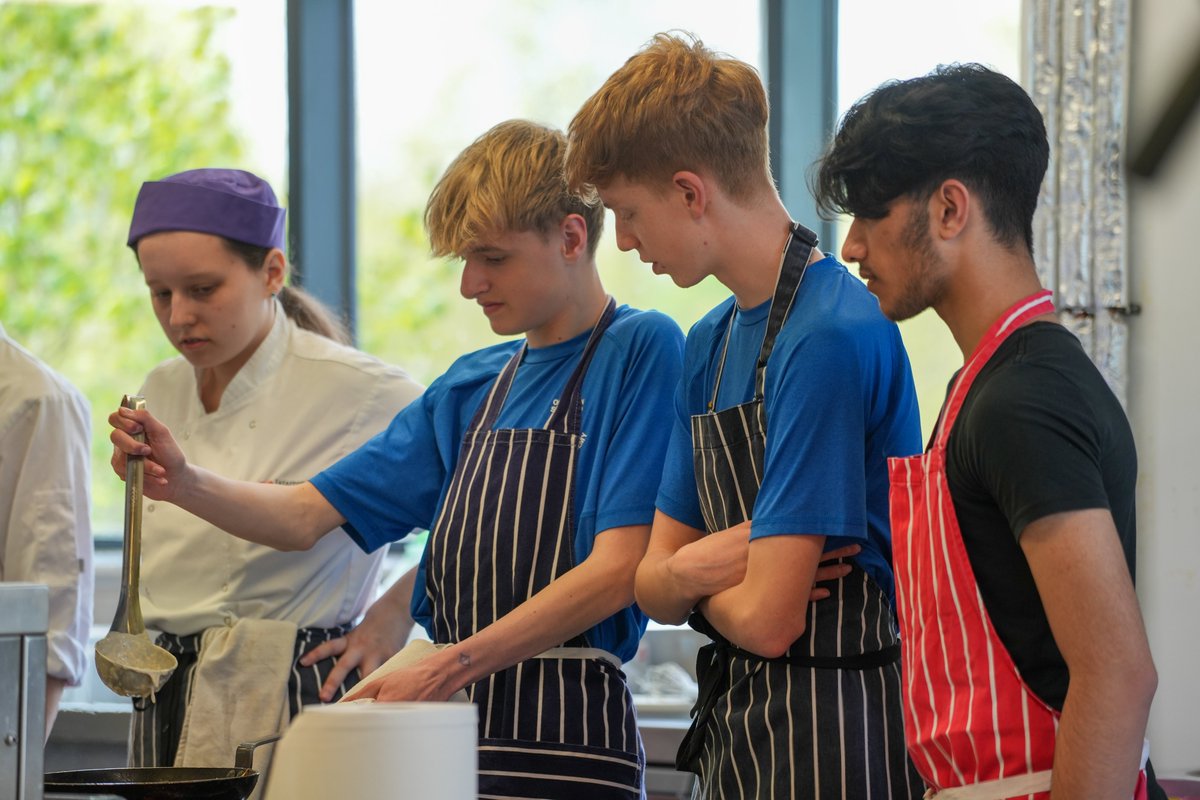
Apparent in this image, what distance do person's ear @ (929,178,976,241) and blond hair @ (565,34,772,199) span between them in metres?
0.29

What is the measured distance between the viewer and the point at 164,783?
110 cm

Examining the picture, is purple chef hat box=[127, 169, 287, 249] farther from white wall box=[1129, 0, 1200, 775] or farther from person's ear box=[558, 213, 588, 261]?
white wall box=[1129, 0, 1200, 775]

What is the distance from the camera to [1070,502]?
956 millimetres

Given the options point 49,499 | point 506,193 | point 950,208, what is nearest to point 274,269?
point 49,499

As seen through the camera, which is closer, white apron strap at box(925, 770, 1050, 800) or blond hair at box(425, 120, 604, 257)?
white apron strap at box(925, 770, 1050, 800)

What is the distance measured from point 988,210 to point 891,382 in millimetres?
232

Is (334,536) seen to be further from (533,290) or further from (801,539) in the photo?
(801,539)

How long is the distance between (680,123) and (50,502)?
107 cm

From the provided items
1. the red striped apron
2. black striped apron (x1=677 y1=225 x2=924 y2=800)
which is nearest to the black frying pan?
black striped apron (x1=677 y1=225 x2=924 y2=800)

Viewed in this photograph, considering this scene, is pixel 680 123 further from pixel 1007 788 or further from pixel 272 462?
pixel 272 462

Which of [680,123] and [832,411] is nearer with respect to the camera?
[832,411]

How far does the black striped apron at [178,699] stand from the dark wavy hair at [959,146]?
3.39 ft

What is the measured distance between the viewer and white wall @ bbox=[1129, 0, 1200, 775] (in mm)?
2471

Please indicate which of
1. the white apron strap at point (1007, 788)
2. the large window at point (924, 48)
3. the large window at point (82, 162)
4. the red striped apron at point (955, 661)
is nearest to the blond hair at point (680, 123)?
the red striped apron at point (955, 661)
